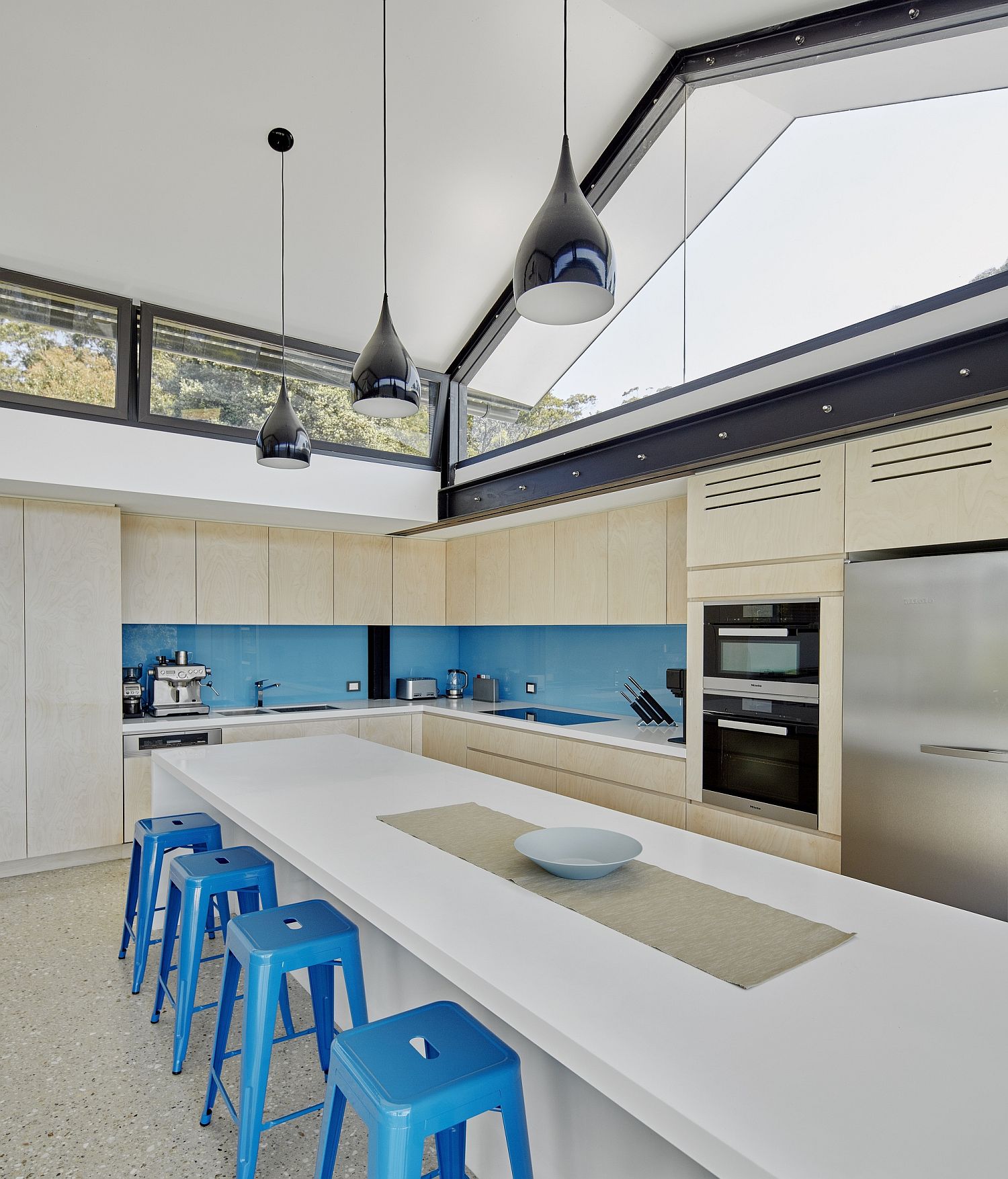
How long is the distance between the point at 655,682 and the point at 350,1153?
297cm

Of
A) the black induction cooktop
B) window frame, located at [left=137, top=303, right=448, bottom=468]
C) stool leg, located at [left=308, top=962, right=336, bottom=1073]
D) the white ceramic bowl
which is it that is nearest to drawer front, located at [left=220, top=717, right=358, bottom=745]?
the black induction cooktop

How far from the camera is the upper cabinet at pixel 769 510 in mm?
2779

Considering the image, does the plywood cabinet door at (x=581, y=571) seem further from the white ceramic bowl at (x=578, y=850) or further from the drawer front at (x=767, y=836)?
the white ceramic bowl at (x=578, y=850)

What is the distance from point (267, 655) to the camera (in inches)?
215

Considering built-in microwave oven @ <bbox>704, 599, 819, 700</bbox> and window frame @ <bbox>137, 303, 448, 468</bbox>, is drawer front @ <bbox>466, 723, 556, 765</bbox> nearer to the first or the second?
built-in microwave oven @ <bbox>704, 599, 819, 700</bbox>

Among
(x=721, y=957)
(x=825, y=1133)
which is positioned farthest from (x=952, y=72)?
(x=825, y=1133)

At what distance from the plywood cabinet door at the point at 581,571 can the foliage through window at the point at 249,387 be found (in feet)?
3.94

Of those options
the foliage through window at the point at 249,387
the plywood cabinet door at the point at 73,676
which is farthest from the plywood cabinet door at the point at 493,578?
the plywood cabinet door at the point at 73,676

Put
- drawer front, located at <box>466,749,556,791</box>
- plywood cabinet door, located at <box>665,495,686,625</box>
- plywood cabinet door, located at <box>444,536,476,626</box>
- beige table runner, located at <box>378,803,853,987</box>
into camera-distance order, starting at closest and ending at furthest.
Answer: beige table runner, located at <box>378,803,853,987</box>
plywood cabinet door, located at <box>665,495,686,625</box>
drawer front, located at <box>466,749,556,791</box>
plywood cabinet door, located at <box>444,536,476,626</box>

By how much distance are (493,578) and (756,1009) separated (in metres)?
4.24

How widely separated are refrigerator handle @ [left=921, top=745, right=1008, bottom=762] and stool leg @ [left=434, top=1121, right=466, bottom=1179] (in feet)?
5.98

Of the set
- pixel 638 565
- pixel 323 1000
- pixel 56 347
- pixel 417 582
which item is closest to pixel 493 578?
pixel 417 582

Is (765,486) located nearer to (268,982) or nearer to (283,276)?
(268,982)

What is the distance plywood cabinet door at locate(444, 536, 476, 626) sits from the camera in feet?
18.2
